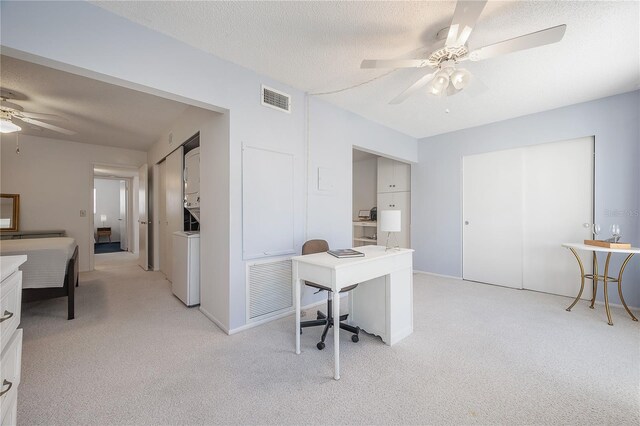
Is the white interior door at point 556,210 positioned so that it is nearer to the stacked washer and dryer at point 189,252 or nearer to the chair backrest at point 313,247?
the chair backrest at point 313,247

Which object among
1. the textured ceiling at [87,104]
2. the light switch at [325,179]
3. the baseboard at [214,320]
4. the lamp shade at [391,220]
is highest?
the textured ceiling at [87,104]

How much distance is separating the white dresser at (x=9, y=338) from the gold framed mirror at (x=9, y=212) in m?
5.05

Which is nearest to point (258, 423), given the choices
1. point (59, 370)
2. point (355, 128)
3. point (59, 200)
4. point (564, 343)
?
point (59, 370)

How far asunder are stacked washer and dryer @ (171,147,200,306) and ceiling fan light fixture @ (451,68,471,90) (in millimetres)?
2885

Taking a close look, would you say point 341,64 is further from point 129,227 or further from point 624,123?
point 129,227

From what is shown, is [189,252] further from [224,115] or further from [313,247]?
[224,115]

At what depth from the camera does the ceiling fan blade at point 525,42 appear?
156cm

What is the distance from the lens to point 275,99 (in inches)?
114

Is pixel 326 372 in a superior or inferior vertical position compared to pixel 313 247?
inferior

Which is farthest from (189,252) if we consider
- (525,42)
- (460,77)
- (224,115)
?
(525,42)

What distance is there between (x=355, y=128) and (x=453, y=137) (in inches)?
79.8

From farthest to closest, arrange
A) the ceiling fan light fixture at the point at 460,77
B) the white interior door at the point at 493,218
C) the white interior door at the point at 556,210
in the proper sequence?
the white interior door at the point at 493,218, the white interior door at the point at 556,210, the ceiling fan light fixture at the point at 460,77

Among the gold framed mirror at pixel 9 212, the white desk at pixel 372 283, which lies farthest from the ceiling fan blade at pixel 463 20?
the gold framed mirror at pixel 9 212

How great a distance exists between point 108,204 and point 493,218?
11.4 metres
